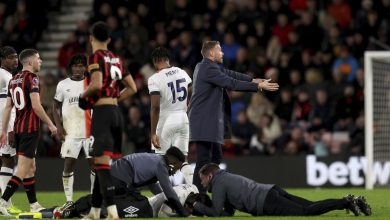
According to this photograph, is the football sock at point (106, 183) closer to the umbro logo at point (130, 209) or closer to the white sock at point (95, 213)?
the white sock at point (95, 213)

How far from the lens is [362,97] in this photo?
2058cm

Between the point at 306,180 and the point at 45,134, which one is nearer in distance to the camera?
the point at 306,180

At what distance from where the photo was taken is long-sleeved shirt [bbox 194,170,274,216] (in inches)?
445

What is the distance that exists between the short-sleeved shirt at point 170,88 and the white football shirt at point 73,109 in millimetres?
1186

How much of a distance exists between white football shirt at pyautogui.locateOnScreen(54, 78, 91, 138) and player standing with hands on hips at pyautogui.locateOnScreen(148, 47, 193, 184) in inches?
44.6

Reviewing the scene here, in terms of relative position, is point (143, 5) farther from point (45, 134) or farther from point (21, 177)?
point (21, 177)

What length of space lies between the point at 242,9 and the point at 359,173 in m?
5.19

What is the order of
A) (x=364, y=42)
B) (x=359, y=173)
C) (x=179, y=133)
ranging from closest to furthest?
(x=179, y=133) → (x=359, y=173) → (x=364, y=42)

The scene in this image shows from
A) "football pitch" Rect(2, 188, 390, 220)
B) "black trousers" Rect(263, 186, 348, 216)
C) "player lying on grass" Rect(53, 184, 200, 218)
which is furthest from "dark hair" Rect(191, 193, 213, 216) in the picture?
"black trousers" Rect(263, 186, 348, 216)

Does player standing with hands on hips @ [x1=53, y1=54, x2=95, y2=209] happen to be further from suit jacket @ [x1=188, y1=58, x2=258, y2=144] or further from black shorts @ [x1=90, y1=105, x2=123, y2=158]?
black shorts @ [x1=90, y1=105, x2=123, y2=158]

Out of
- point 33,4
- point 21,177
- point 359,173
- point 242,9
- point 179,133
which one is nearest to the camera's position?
point 21,177

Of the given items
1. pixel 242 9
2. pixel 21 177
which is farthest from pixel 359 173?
pixel 21 177

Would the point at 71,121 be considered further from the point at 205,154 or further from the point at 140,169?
the point at 140,169

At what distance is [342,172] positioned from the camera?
19.7 metres
